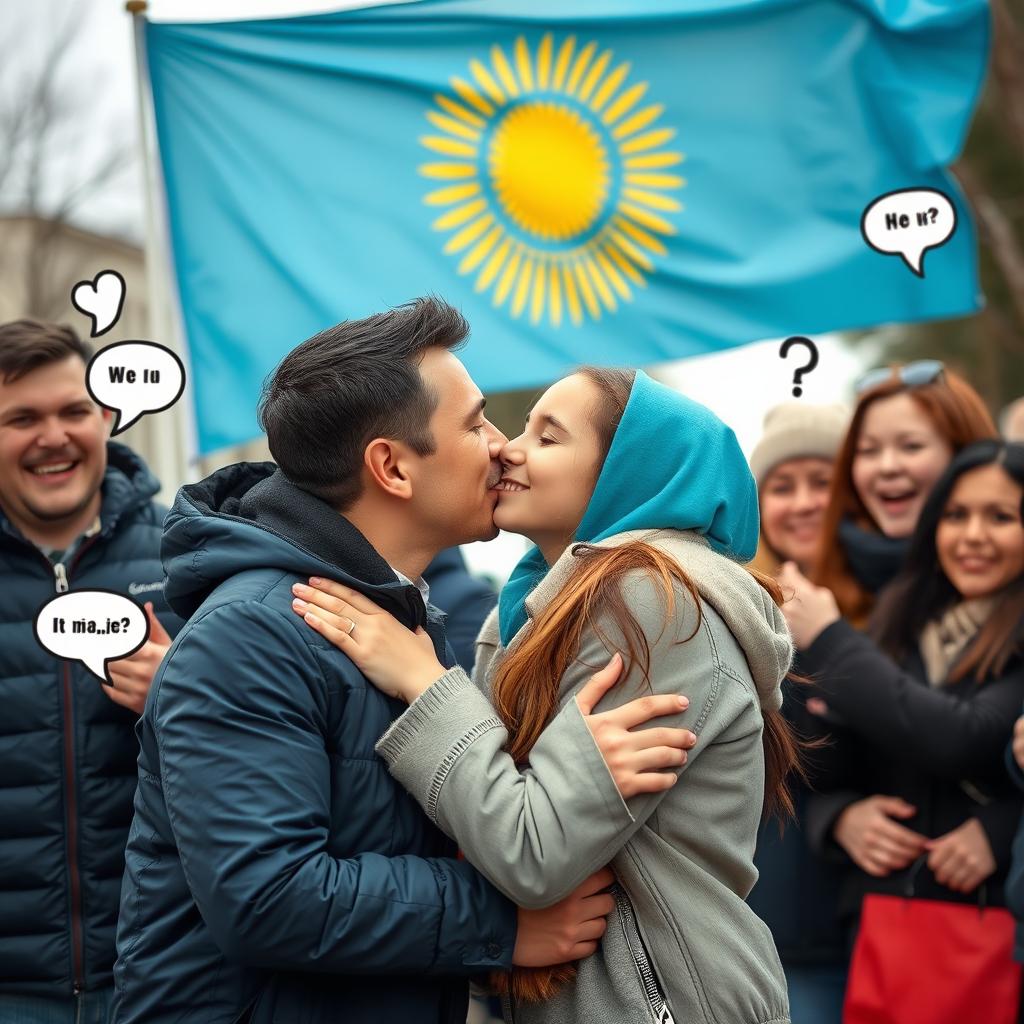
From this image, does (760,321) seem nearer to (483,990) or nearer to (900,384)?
(900,384)

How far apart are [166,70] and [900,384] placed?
2756 mm

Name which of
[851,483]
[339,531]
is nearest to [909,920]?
[851,483]

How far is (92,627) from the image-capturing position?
134 inches

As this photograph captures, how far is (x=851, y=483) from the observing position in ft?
15.9

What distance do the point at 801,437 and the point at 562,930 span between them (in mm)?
2771

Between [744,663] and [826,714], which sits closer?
[744,663]

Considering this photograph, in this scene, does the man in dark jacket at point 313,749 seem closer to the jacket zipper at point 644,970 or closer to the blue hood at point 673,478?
the jacket zipper at point 644,970

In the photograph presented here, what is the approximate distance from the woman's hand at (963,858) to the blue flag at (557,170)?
7.29ft

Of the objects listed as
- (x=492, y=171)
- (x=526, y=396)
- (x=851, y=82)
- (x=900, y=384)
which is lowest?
(x=526, y=396)

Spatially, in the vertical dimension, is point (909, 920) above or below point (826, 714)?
below

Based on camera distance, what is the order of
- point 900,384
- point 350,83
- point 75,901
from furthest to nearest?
point 350,83 < point 900,384 < point 75,901

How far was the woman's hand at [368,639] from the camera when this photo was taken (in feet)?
8.78

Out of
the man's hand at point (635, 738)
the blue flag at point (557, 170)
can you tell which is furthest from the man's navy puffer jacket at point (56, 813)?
the blue flag at point (557, 170)

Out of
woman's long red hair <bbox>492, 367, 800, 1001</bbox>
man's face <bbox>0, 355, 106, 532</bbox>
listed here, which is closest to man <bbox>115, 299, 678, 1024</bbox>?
woman's long red hair <bbox>492, 367, 800, 1001</bbox>
